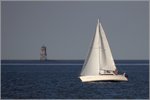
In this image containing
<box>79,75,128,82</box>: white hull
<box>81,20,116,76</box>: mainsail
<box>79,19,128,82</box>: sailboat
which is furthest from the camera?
<box>81,20,116,76</box>: mainsail

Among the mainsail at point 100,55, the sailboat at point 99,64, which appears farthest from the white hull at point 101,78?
the mainsail at point 100,55

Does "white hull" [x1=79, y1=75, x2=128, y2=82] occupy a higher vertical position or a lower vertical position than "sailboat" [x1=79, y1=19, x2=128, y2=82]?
lower

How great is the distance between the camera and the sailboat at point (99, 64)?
273ft

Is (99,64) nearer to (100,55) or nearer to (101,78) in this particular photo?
(100,55)

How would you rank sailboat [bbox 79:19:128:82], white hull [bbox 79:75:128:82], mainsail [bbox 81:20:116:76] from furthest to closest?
1. mainsail [bbox 81:20:116:76]
2. sailboat [bbox 79:19:128:82]
3. white hull [bbox 79:75:128:82]

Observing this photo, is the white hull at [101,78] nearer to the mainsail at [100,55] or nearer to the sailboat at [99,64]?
the sailboat at [99,64]

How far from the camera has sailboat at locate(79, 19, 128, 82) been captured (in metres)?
83.1

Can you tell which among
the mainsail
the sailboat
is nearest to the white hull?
the sailboat

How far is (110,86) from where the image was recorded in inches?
3219

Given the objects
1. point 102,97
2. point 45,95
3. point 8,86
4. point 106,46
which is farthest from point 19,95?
point 106,46

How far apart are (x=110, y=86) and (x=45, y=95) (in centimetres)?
1378

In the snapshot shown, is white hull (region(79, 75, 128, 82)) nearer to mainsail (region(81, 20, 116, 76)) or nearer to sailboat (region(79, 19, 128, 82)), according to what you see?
sailboat (region(79, 19, 128, 82))

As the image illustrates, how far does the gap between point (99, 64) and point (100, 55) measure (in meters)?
1.12

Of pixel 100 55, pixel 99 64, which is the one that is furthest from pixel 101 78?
pixel 100 55
